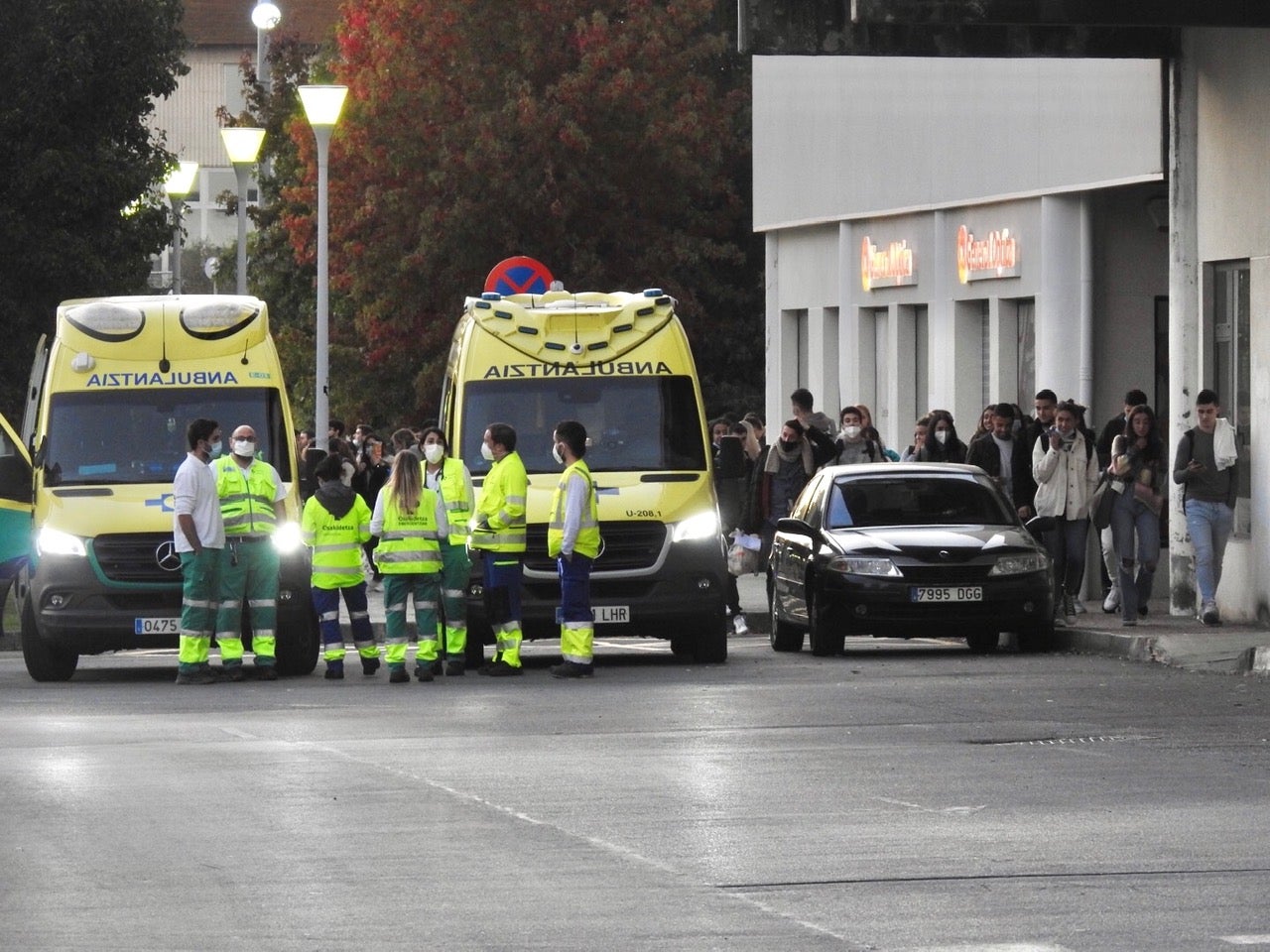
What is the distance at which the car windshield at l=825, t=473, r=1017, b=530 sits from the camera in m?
21.5

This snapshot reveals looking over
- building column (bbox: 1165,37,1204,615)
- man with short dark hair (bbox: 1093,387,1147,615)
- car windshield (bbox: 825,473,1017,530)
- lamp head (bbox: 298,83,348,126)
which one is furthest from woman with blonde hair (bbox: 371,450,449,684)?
lamp head (bbox: 298,83,348,126)

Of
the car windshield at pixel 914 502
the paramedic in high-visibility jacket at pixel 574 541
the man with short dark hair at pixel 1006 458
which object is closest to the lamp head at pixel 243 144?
the man with short dark hair at pixel 1006 458

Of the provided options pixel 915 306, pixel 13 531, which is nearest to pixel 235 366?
pixel 13 531

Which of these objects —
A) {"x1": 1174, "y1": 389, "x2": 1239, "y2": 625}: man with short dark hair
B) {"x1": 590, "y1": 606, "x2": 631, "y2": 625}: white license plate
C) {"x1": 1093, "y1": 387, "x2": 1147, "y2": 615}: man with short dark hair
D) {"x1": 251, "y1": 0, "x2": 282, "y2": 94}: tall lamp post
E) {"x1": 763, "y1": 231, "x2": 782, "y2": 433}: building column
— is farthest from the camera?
{"x1": 251, "y1": 0, "x2": 282, "y2": 94}: tall lamp post

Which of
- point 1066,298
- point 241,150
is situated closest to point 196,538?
point 1066,298

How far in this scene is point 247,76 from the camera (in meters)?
60.7

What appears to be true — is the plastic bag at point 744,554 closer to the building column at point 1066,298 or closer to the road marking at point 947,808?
the building column at point 1066,298

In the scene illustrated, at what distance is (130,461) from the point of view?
20141 mm

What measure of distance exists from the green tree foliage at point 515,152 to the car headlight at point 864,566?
79.9ft

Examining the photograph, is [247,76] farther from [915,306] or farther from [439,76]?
[915,306]

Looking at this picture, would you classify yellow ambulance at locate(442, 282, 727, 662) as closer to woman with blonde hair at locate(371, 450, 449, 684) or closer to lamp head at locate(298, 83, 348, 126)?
woman with blonde hair at locate(371, 450, 449, 684)

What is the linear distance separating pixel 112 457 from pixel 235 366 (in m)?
1.10

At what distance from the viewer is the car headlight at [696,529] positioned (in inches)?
790

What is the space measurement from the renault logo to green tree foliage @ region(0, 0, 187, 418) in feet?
60.2
